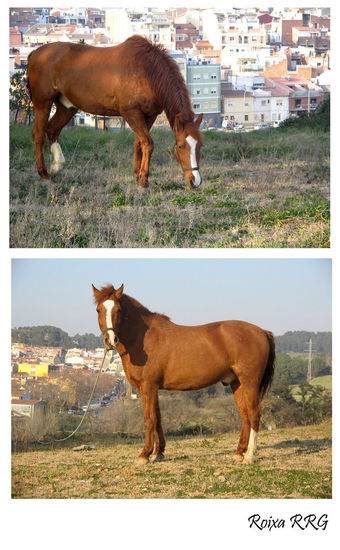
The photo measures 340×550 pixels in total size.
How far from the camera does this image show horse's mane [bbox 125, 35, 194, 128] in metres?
8.91

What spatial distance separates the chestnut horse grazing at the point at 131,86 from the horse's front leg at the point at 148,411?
2833 mm

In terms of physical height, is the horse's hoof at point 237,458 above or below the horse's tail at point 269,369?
below

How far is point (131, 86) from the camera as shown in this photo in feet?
29.2

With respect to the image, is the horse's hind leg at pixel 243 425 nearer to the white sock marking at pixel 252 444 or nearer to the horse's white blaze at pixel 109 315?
the white sock marking at pixel 252 444

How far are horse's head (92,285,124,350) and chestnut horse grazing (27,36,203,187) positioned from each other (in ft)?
8.17

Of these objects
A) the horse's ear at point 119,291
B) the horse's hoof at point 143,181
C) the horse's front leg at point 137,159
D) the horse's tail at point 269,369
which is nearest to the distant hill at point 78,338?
the horse's tail at point 269,369

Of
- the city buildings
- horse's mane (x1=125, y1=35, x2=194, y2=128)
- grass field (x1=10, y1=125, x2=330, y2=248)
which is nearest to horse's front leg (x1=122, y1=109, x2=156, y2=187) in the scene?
grass field (x1=10, y1=125, x2=330, y2=248)

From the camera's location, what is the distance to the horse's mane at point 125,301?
723 cm

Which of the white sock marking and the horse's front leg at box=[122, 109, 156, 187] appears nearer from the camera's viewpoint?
the white sock marking

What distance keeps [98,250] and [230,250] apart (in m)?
1.38

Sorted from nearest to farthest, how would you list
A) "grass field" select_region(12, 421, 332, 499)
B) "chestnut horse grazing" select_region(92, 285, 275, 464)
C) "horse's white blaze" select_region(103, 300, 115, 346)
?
"grass field" select_region(12, 421, 332, 499), "horse's white blaze" select_region(103, 300, 115, 346), "chestnut horse grazing" select_region(92, 285, 275, 464)

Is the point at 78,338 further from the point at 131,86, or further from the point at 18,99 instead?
the point at 18,99

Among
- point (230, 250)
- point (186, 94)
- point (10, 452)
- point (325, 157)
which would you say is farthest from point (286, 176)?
point (10, 452)

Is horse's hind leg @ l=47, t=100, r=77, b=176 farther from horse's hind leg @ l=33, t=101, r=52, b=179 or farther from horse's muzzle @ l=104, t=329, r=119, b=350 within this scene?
horse's muzzle @ l=104, t=329, r=119, b=350
